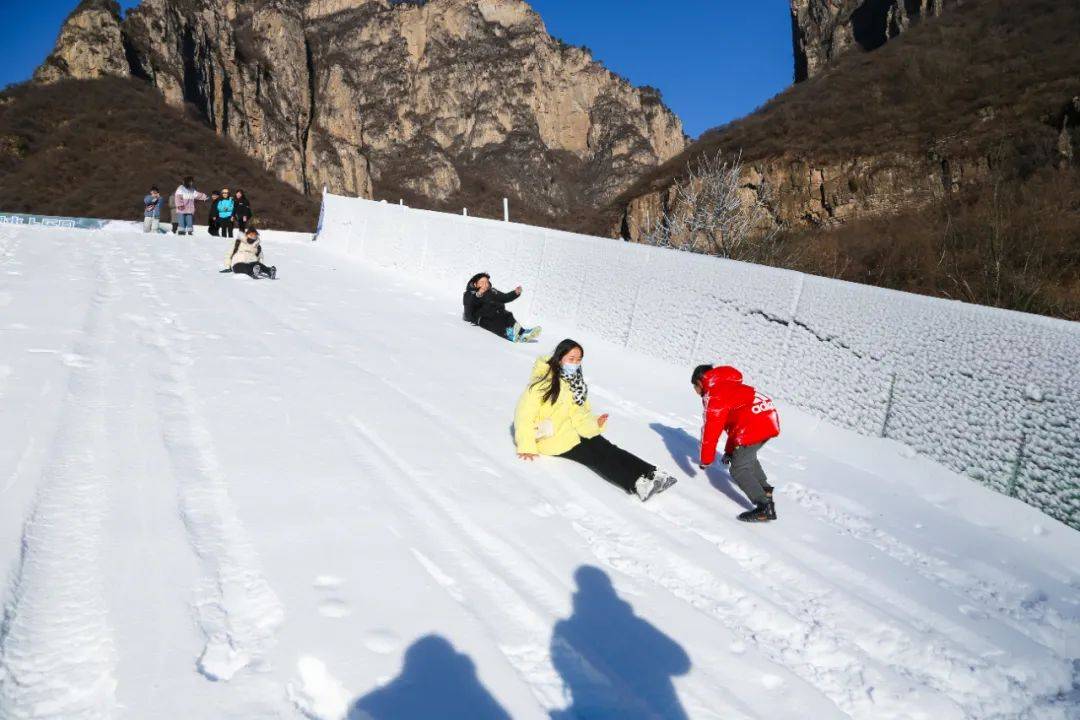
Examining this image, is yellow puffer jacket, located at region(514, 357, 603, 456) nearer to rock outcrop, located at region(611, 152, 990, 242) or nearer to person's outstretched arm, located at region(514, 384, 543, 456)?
person's outstretched arm, located at region(514, 384, 543, 456)

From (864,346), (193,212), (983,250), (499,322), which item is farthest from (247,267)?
(983,250)

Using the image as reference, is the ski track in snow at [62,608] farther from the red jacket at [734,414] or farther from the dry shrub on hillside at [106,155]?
the dry shrub on hillside at [106,155]

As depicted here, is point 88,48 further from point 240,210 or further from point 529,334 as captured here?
point 529,334

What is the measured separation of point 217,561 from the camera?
144 inches

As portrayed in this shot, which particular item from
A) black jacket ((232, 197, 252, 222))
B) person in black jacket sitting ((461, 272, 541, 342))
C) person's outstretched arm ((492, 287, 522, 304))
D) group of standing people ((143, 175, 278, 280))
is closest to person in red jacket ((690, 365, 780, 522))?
person in black jacket sitting ((461, 272, 541, 342))

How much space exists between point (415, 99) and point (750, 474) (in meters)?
149

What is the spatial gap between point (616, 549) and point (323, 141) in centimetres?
12230

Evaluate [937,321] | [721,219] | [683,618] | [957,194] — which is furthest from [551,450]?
[957,194]

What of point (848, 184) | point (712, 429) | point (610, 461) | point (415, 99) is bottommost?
point (610, 461)

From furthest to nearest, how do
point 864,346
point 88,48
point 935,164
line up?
point 88,48 < point 935,164 < point 864,346

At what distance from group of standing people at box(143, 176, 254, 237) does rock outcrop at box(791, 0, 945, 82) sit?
5457cm

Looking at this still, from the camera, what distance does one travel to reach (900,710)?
327 centimetres

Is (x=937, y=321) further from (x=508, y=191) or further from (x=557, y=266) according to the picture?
(x=508, y=191)

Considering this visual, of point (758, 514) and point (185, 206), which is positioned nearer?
point (758, 514)
